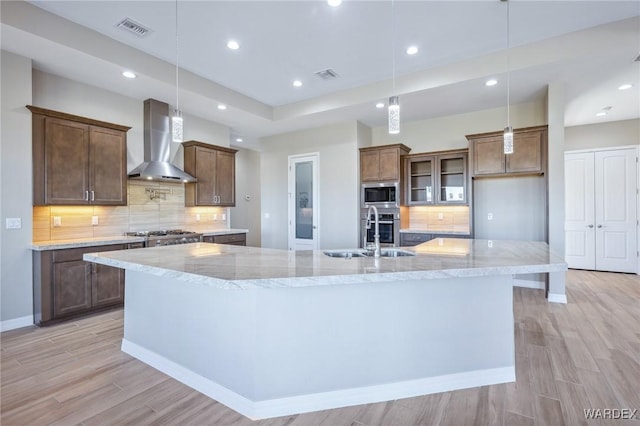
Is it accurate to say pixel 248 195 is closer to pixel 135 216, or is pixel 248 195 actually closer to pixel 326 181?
pixel 326 181

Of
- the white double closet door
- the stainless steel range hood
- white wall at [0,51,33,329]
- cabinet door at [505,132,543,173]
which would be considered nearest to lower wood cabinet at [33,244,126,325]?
white wall at [0,51,33,329]

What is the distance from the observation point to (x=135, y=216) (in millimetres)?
4605

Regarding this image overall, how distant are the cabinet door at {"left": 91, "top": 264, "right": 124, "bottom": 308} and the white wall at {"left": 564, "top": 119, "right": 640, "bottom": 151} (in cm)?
818

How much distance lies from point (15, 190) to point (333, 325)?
3.64 meters

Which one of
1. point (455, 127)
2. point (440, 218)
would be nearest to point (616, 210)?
point (440, 218)

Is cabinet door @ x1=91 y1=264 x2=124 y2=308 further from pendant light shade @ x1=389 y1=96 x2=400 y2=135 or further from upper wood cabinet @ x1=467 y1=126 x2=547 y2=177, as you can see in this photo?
upper wood cabinet @ x1=467 y1=126 x2=547 y2=177

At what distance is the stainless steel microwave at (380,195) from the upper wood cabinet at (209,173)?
2437mm

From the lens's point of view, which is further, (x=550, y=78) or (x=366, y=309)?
(x=550, y=78)

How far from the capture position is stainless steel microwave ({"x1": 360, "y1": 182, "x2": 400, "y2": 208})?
5.41m

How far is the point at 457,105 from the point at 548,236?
2.32 meters

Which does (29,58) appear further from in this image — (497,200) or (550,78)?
(497,200)

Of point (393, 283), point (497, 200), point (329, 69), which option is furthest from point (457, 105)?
point (393, 283)

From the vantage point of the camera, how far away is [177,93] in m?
4.24

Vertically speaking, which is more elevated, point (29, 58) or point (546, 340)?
point (29, 58)
